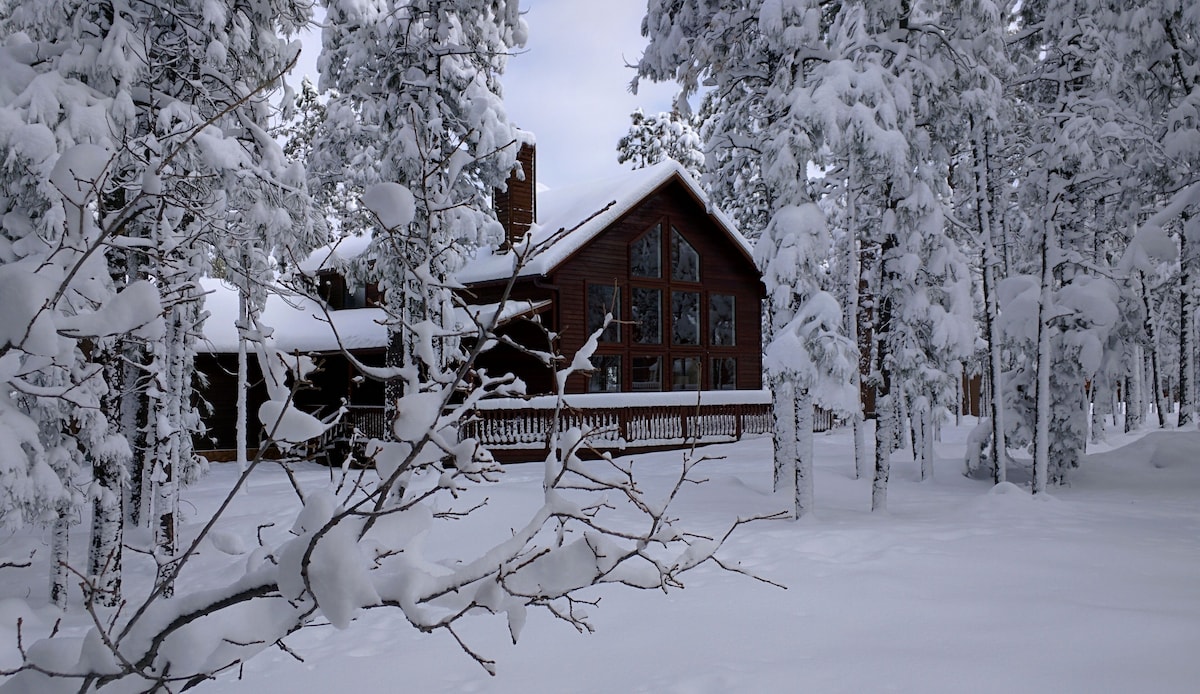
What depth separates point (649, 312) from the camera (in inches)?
947

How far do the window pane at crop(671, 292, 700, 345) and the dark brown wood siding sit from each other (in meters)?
0.20

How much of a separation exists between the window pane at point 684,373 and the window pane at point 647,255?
276 centimetres

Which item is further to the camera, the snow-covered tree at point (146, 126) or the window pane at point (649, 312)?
the window pane at point (649, 312)

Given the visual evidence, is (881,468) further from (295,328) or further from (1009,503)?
(295,328)

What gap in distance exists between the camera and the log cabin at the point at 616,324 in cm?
2047

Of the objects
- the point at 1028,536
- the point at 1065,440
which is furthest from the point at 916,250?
the point at 1065,440

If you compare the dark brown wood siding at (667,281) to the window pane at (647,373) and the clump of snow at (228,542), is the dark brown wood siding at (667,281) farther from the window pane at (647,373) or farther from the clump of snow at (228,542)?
the clump of snow at (228,542)

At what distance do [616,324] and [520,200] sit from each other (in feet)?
17.3

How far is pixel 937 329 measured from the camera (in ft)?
39.9

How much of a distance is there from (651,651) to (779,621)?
4.05ft

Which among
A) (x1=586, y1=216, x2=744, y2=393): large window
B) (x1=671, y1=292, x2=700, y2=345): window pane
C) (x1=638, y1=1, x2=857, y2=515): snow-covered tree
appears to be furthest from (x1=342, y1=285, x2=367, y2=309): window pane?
(x1=638, y1=1, x2=857, y2=515): snow-covered tree

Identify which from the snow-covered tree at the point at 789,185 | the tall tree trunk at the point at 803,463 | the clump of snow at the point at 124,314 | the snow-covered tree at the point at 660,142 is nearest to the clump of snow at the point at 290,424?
the clump of snow at the point at 124,314

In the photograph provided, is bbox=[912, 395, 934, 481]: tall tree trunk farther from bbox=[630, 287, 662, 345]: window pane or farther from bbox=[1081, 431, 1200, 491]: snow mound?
bbox=[630, 287, 662, 345]: window pane

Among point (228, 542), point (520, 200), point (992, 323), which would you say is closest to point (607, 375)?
point (520, 200)
